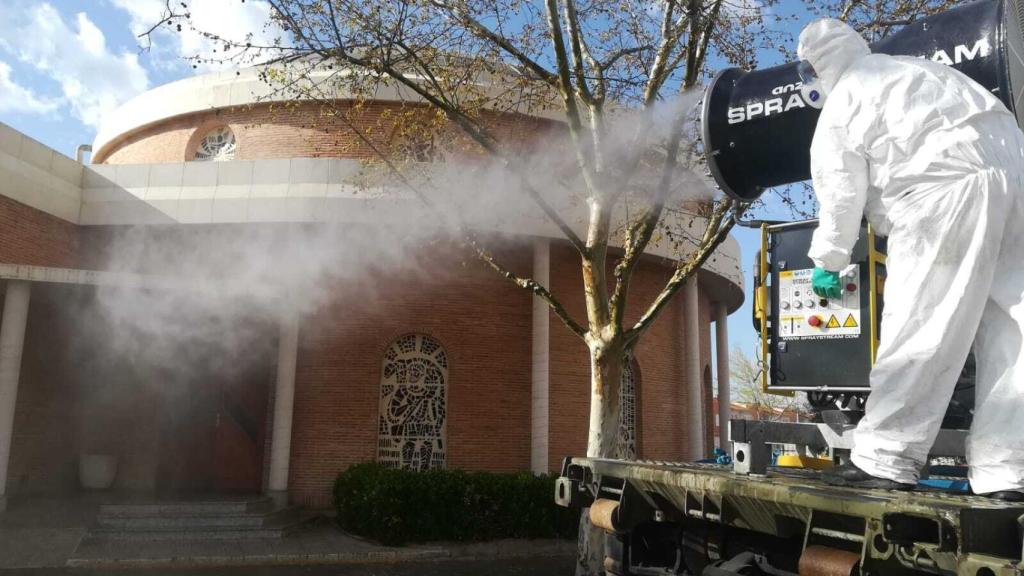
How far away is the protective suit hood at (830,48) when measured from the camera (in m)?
3.12

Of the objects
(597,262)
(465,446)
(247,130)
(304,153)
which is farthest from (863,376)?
(247,130)

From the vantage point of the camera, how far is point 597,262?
9.12m

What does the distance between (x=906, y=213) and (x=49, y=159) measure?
13.7 meters

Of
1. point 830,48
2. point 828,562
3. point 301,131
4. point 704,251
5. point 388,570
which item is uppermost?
point 301,131

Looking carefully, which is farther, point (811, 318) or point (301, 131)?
point (301, 131)

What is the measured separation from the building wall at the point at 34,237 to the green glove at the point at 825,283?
1269 cm

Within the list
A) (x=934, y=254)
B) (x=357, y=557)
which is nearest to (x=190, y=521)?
(x=357, y=557)

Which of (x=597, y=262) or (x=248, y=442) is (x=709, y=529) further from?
(x=248, y=442)

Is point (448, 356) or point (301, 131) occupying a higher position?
point (301, 131)

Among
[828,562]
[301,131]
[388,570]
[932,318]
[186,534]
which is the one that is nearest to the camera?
[828,562]

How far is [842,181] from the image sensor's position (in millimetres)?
2922

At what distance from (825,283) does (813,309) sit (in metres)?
0.38

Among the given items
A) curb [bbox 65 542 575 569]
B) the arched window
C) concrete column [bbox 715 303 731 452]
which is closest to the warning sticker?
curb [bbox 65 542 575 569]

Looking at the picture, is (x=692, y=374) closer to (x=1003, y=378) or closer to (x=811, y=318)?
(x=811, y=318)
